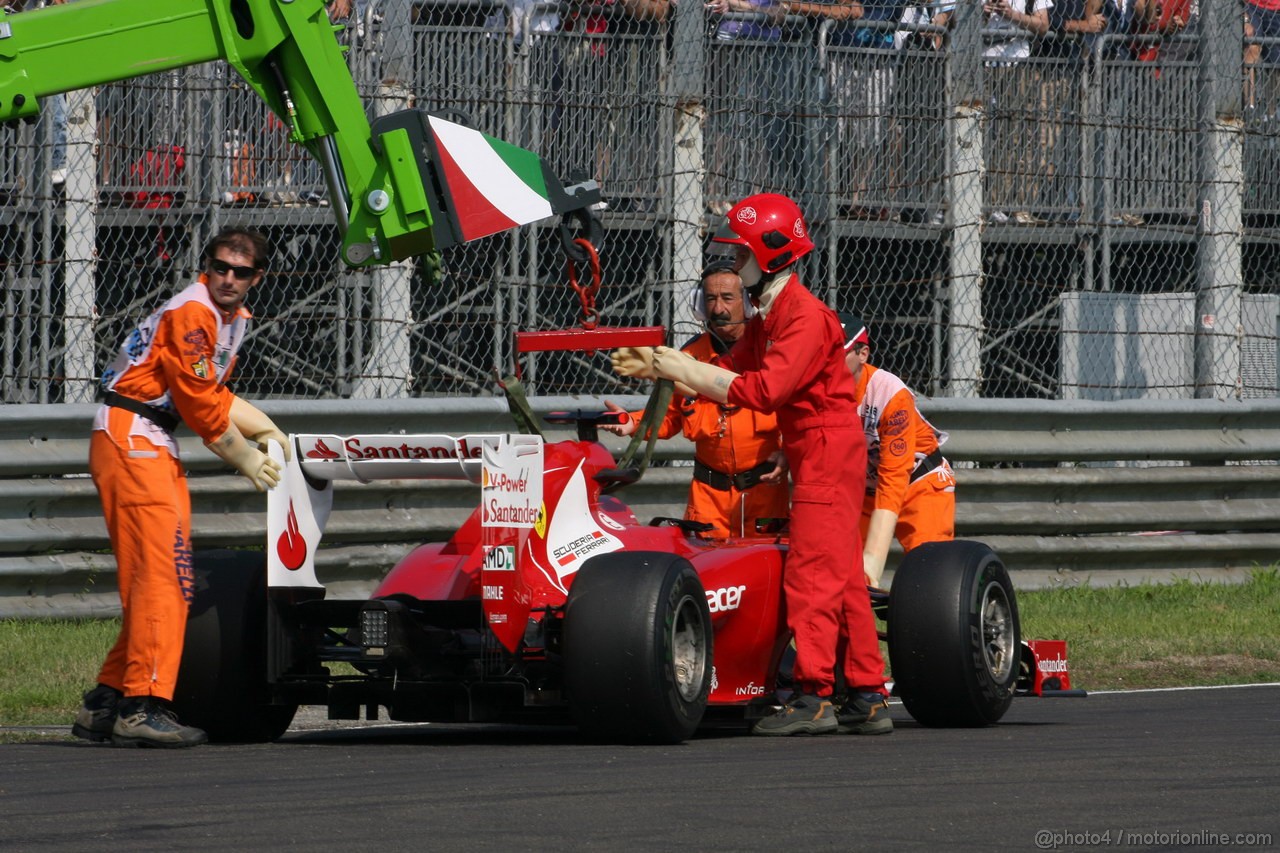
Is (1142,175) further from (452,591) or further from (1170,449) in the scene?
(452,591)

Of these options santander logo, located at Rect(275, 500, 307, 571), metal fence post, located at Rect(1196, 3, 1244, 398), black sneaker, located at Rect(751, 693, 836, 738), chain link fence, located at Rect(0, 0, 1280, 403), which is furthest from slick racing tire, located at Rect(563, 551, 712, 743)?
metal fence post, located at Rect(1196, 3, 1244, 398)

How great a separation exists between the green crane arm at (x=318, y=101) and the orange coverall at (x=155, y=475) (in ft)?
2.02

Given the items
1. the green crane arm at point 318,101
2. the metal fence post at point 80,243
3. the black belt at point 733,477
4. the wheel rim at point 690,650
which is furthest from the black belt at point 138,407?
the metal fence post at point 80,243

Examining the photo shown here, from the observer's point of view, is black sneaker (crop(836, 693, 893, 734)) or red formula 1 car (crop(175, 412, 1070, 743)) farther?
black sneaker (crop(836, 693, 893, 734))

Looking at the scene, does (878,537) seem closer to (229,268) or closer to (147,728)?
(229,268)

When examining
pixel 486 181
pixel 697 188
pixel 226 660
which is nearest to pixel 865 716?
pixel 226 660

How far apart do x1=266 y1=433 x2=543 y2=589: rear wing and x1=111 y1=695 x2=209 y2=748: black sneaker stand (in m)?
0.53

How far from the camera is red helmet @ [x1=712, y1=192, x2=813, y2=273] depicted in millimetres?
7621

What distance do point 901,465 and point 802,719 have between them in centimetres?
158

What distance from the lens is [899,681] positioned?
25.1ft

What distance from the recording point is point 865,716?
24.5 ft

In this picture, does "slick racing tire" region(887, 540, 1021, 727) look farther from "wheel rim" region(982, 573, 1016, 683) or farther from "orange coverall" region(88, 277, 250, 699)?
"orange coverall" region(88, 277, 250, 699)

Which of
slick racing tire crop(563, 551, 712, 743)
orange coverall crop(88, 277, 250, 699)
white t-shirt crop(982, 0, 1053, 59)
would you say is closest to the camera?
slick racing tire crop(563, 551, 712, 743)

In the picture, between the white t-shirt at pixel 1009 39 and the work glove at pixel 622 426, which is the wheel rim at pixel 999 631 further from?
the white t-shirt at pixel 1009 39
